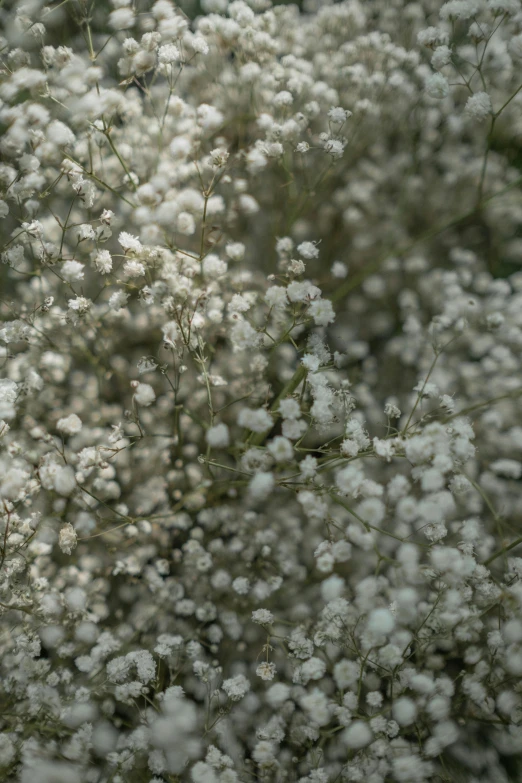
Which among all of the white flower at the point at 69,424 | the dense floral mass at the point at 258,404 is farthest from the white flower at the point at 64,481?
the white flower at the point at 69,424

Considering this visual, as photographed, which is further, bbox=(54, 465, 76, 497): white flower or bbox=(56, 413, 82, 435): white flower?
bbox=(56, 413, 82, 435): white flower

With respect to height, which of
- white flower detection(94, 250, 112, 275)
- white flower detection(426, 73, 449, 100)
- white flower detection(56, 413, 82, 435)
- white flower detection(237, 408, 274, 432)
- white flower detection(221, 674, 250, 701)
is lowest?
white flower detection(221, 674, 250, 701)

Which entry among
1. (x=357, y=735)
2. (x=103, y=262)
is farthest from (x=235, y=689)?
(x=103, y=262)

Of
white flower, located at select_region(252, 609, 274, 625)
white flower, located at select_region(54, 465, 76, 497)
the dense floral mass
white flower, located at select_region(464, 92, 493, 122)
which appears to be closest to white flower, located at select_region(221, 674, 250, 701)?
the dense floral mass

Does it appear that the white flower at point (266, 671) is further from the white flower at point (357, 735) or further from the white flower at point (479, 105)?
the white flower at point (479, 105)

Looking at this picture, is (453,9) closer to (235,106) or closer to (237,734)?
(235,106)

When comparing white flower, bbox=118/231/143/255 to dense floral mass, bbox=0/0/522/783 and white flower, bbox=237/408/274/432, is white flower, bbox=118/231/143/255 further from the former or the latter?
white flower, bbox=237/408/274/432

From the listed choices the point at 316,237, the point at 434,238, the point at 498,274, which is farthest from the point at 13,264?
the point at 498,274

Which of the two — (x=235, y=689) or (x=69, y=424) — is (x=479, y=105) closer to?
(x=69, y=424)
